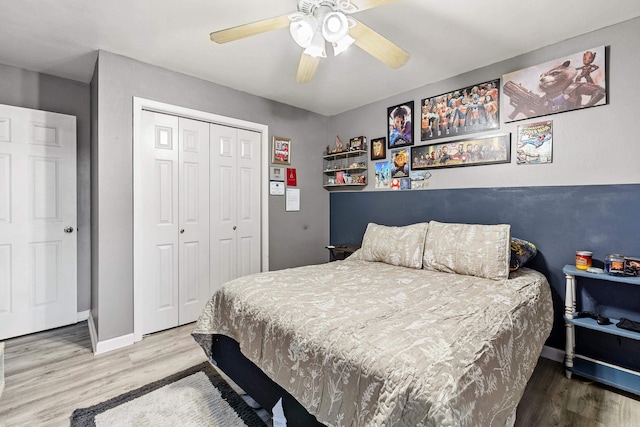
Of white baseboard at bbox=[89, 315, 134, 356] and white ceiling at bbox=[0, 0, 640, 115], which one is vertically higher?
white ceiling at bbox=[0, 0, 640, 115]

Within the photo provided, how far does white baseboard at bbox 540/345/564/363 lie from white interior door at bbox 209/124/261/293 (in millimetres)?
2812

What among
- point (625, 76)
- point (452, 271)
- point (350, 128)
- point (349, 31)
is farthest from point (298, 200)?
point (625, 76)

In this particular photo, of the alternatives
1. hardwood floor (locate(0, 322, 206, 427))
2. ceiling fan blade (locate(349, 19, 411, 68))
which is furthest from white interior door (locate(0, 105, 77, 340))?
ceiling fan blade (locate(349, 19, 411, 68))

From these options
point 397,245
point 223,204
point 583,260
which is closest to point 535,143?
point 583,260

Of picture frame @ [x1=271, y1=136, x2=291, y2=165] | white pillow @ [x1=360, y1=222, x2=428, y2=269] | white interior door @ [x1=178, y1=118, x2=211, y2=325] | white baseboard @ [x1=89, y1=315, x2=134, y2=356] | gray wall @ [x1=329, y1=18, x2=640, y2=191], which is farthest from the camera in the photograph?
picture frame @ [x1=271, y1=136, x2=291, y2=165]

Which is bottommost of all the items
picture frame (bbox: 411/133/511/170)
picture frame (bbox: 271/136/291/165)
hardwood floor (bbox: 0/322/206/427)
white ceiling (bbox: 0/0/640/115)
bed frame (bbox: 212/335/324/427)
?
hardwood floor (bbox: 0/322/206/427)

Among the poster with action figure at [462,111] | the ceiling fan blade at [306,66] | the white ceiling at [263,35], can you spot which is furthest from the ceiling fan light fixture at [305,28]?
the poster with action figure at [462,111]

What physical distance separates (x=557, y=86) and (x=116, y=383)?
3.85 metres

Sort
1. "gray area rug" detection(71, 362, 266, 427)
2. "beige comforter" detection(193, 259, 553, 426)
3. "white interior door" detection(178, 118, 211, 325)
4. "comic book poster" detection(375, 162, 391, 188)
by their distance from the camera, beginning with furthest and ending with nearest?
"comic book poster" detection(375, 162, 391, 188) → "white interior door" detection(178, 118, 211, 325) → "gray area rug" detection(71, 362, 266, 427) → "beige comforter" detection(193, 259, 553, 426)

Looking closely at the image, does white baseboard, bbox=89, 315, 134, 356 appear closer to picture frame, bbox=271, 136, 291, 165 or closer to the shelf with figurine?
picture frame, bbox=271, 136, 291, 165

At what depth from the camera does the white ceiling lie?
6.15 feet

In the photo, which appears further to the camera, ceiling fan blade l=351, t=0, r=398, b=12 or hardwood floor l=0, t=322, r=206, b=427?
hardwood floor l=0, t=322, r=206, b=427

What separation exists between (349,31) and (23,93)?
3033mm

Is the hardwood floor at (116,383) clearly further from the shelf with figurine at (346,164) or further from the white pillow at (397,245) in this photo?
the shelf with figurine at (346,164)
